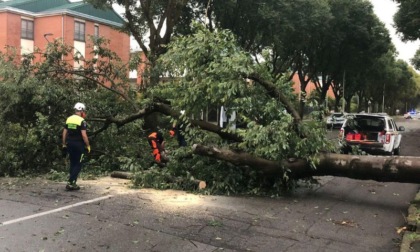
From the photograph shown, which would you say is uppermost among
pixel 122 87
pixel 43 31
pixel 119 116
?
pixel 43 31

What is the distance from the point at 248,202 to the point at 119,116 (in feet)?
16.2

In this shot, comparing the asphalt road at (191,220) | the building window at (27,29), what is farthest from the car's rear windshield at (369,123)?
the building window at (27,29)

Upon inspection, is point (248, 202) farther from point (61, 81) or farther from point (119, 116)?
point (61, 81)

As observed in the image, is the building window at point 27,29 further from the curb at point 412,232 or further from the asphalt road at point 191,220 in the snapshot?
the curb at point 412,232

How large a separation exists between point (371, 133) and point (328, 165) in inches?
244

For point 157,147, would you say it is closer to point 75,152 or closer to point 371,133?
point 75,152

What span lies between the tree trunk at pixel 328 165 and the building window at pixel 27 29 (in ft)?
114

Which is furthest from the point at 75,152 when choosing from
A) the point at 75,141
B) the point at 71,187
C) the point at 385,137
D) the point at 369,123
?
the point at 369,123

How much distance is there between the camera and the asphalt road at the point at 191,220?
5.35 metres

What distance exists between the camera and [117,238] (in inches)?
215

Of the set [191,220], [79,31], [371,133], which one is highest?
[79,31]

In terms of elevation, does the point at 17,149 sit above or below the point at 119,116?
below

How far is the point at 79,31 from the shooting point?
38.4 m

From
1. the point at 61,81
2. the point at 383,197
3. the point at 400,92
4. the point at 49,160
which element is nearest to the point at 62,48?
the point at 61,81
